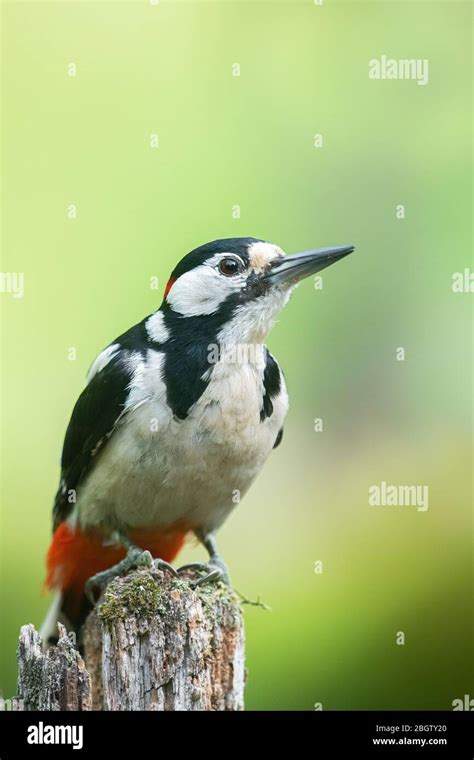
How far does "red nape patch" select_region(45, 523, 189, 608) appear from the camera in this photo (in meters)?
4.43

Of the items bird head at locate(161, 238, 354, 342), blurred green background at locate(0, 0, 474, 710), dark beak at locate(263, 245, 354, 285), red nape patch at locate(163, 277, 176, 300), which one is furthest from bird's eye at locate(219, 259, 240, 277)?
blurred green background at locate(0, 0, 474, 710)

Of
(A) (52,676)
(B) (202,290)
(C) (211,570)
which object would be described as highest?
(B) (202,290)

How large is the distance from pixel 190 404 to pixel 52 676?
121cm

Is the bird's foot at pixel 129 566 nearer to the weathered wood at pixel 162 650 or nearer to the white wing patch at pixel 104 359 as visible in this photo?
the weathered wood at pixel 162 650

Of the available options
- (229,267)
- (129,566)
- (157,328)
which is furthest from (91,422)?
(229,267)

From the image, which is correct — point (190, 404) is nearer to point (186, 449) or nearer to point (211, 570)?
point (186, 449)

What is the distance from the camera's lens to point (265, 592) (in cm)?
519

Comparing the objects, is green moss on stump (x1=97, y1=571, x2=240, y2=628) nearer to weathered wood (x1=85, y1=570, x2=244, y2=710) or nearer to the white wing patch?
weathered wood (x1=85, y1=570, x2=244, y2=710)

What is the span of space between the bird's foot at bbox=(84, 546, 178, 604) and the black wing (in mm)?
395

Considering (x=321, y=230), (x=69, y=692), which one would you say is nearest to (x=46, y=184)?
(x=321, y=230)

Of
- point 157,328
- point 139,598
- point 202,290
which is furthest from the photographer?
point 157,328

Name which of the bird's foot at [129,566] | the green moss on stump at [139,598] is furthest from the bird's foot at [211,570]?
the green moss on stump at [139,598]

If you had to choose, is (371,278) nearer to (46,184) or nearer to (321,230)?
(321,230)

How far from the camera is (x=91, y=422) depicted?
13.9ft
